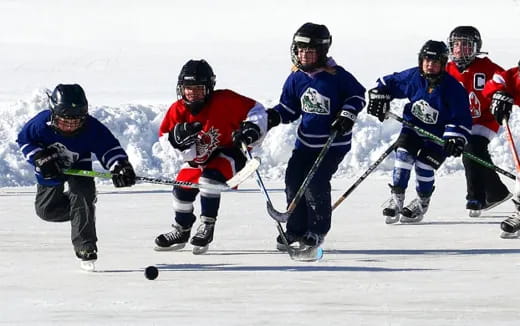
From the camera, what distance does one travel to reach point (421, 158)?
7.92 metres

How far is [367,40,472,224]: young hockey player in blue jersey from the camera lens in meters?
7.40

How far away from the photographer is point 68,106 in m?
5.89

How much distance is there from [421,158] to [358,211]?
140 cm

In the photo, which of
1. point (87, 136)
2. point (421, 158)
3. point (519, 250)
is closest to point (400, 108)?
point (421, 158)

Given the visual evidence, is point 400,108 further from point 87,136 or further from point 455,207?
point 87,136

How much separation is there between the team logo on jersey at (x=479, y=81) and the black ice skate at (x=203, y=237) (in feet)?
8.03

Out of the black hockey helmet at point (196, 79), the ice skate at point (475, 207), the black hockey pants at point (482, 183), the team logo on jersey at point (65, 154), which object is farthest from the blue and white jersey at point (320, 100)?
the ice skate at point (475, 207)

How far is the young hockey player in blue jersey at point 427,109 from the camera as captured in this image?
740 cm

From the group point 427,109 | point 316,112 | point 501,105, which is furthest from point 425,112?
point 316,112

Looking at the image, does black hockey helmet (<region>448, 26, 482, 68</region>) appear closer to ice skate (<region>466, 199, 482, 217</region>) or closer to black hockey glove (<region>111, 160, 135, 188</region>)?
ice skate (<region>466, 199, 482, 217</region>)

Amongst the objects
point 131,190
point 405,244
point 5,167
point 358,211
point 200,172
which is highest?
point 200,172

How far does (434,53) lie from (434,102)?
12.2 inches

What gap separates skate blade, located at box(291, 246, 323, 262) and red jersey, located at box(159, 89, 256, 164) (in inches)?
28.2

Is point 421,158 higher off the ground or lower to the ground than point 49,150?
lower
